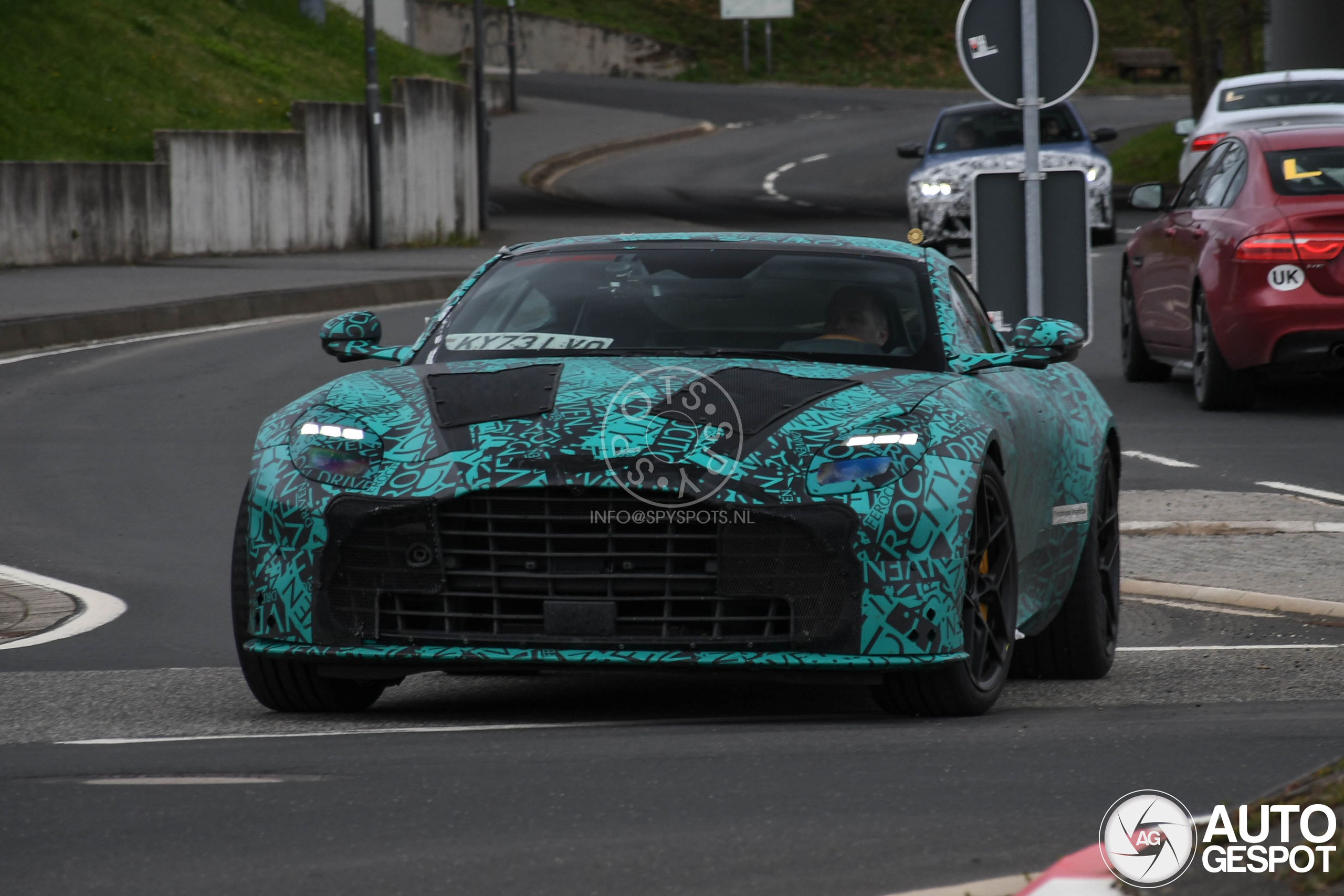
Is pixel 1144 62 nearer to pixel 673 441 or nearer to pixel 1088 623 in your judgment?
pixel 1088 623

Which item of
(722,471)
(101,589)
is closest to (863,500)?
(722,471)

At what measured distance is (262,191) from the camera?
1195 inches

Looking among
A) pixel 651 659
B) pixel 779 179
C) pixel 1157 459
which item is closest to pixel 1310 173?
pixel 1157 459

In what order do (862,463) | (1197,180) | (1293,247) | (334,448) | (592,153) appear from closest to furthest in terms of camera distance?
(862,463) → (334,448) → (1293,247) → (1197,180) → (592,153)

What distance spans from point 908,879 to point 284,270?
2422cm

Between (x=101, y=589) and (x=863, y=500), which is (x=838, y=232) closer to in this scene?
(x=101, y=589)

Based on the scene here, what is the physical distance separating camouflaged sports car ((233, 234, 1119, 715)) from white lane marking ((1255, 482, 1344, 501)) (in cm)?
509

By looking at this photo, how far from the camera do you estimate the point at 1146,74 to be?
234 feet

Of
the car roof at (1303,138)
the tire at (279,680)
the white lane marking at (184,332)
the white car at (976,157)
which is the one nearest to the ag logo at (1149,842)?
the tire at (279,680)

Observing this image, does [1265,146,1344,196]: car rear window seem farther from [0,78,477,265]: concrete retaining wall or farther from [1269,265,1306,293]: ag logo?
[0,78,477,265]: concrete retaining wall

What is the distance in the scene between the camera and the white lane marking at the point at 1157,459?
1243 cm

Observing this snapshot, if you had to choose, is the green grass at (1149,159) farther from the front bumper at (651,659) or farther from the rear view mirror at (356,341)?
the front bumper at (651,659)

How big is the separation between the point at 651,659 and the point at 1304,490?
6498 millimetres

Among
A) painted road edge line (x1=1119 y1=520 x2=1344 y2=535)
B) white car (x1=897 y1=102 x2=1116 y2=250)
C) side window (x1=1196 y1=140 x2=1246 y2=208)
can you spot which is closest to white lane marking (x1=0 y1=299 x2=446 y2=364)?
white car (x1=897 y1=102 x2=1116 y2=250)
